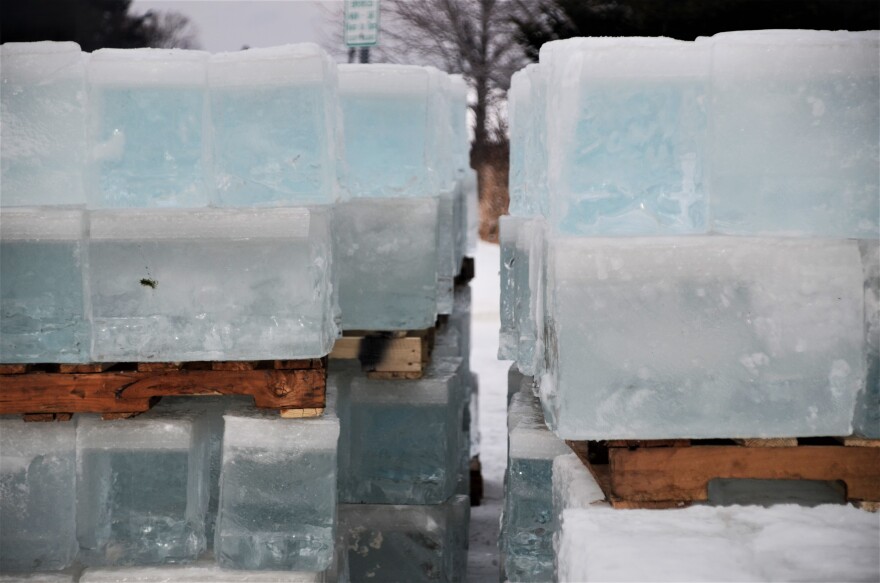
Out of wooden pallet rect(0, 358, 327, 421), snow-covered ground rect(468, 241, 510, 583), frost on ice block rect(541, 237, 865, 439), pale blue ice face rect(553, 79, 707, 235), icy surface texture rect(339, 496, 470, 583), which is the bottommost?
snow-covered ground rect(468, 241, 510, 583)

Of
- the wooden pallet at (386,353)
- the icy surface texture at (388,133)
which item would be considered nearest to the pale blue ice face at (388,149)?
the icy surface texture at (388,133)

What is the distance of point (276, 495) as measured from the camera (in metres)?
3.17

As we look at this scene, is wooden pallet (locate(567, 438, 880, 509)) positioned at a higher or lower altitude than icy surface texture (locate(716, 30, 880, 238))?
lower

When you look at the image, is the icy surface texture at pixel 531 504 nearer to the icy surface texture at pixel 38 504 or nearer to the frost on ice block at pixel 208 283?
the frost on ice block at pixel 208 283

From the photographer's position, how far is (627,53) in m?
2.64

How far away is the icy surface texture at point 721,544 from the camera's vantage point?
241cm

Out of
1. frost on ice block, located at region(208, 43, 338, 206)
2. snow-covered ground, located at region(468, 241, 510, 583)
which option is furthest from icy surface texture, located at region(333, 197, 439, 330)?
snow-covered ground, located at region(468, 241, 510, 583)

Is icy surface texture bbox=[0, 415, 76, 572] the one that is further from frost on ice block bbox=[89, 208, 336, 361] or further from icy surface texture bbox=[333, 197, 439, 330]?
icy surface texture bbox=[333, 197, 439, 330]

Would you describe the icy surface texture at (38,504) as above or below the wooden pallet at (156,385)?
below

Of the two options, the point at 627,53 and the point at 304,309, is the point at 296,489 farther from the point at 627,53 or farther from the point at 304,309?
the point at 627,53

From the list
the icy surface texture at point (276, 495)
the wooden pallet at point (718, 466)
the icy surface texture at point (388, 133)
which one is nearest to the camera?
the wooden pallet at point (718, 466)

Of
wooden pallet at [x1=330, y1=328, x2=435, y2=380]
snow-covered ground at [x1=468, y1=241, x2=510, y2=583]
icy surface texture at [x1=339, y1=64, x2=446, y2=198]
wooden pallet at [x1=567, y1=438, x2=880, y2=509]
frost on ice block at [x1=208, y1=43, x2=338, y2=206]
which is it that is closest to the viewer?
wooden pallet at [x1=567, y1=438, x2=880, y2=509]

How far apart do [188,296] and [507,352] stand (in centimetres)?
155

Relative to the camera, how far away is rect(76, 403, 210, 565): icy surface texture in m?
3.24
